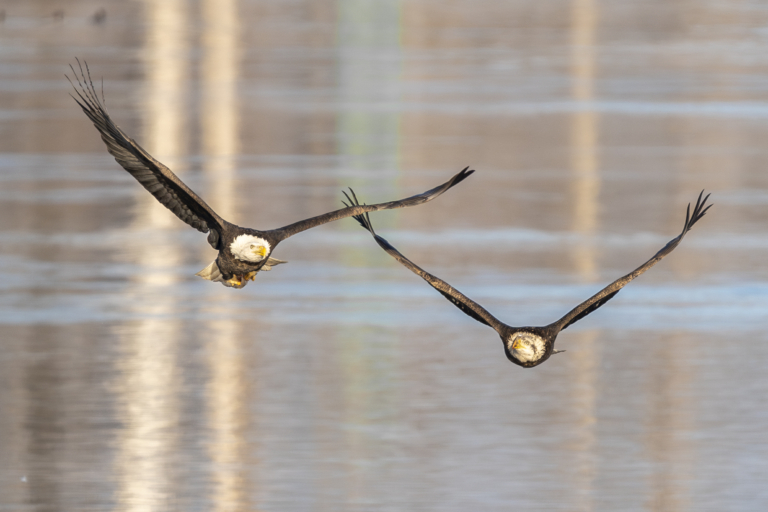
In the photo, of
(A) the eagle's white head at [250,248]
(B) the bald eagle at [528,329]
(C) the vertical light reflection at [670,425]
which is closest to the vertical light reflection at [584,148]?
(C) the vertical light reflection at [670,425]

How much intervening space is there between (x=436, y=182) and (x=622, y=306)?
4273 millimetres

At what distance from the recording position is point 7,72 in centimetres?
2322

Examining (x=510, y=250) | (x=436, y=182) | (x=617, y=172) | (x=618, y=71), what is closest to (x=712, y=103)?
(x=618, y=71)

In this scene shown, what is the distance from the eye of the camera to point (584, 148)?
59.2 feet

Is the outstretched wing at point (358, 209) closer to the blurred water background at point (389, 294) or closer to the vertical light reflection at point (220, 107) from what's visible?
the blurred water background at point (389, 294)

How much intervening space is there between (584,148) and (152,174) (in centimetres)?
995

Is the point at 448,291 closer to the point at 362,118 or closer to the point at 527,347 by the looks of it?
the point at 527,347

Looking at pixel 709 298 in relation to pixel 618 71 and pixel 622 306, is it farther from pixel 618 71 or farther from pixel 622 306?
pixel 618 71

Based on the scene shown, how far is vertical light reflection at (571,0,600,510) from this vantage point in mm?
9477

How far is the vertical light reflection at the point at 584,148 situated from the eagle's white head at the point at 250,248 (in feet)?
15.4

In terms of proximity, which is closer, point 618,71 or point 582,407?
point 582,407

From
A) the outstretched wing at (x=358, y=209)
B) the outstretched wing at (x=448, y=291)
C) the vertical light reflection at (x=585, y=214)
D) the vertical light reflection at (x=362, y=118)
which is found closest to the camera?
the outstretched wing at (x=448, y=291)

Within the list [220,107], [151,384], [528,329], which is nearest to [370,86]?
[220,107]

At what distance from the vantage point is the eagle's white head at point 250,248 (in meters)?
8.91
